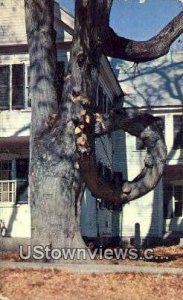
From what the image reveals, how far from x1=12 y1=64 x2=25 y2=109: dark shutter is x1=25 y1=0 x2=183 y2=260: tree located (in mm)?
7248

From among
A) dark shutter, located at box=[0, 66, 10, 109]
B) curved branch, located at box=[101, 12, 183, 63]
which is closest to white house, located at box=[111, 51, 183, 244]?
dark shutter, located at box=[0, 66, 10, 109]

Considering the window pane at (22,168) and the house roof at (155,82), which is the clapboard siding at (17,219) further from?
the house roof at (155,82)

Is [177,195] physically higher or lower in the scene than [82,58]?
lower

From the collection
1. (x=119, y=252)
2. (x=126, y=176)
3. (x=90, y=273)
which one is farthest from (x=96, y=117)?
(x=126, y=176)

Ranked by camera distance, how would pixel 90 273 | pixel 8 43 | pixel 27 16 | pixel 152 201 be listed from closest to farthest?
pixel 90 273
pixel 27 16
pixel 8 43
pixel 152 201

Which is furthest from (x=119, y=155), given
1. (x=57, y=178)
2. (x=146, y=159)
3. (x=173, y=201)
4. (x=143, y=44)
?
(x=57, y=178)

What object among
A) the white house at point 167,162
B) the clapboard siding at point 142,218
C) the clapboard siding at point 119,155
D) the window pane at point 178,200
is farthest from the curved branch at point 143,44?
the window pane at point 178,200

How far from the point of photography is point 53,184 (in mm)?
10258

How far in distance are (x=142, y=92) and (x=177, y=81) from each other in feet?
5.86

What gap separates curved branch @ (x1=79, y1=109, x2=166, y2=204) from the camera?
10328mm

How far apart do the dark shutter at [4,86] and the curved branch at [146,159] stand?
849 centimetres

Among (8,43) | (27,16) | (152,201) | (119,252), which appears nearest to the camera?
(27,16)

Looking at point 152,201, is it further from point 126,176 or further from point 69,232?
point 69,232

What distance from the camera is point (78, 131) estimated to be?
10062 millimetres
